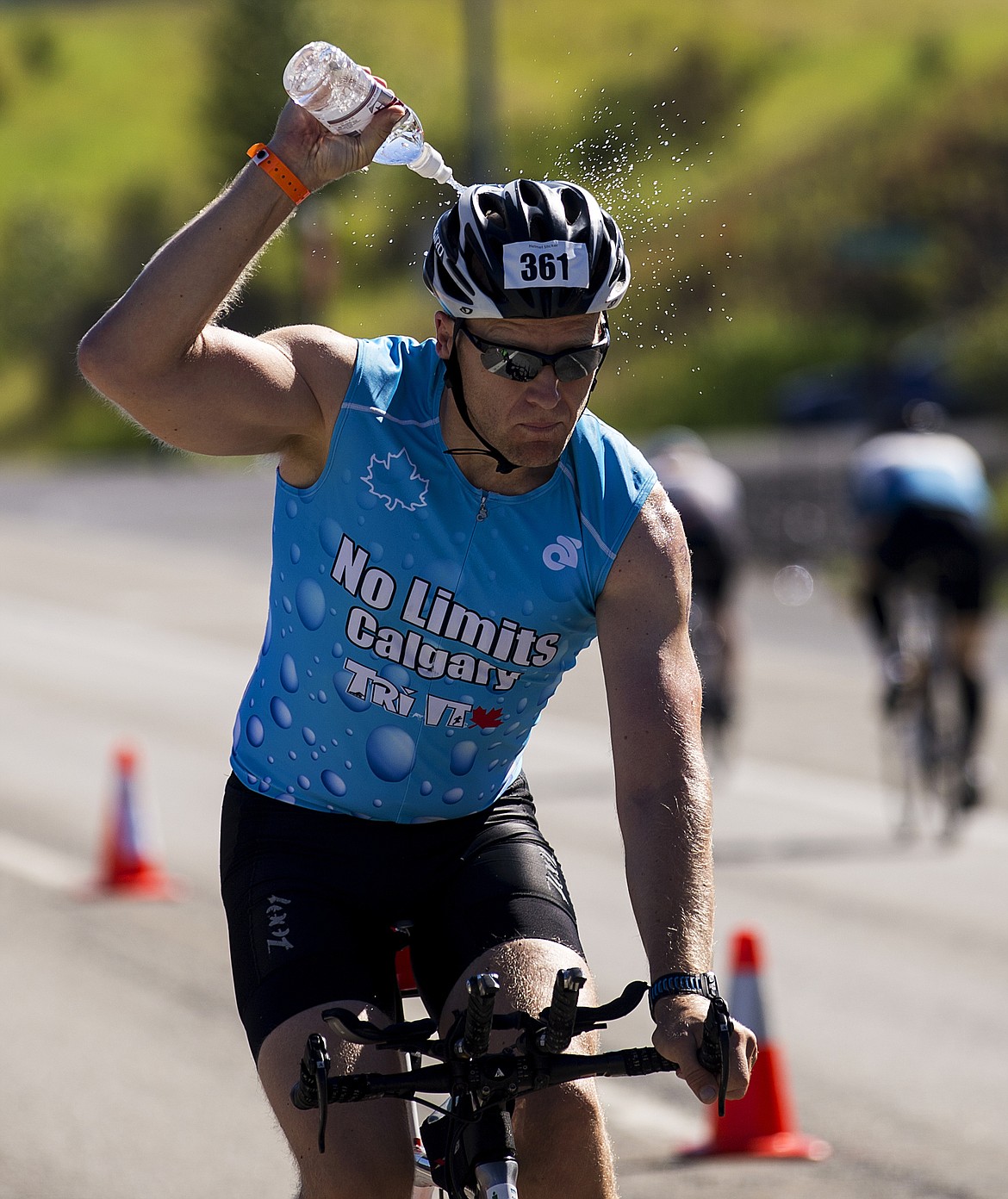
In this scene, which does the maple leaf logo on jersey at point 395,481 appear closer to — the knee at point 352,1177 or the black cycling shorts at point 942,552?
the knee at point 352,1177

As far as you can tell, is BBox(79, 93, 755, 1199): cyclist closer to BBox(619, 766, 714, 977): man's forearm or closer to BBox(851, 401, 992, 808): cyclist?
BBox(619, 766, 714, 977): man's forearm

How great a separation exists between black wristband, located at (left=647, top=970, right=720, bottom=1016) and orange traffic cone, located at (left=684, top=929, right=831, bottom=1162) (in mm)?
2924

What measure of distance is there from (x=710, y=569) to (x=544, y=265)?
9.40m

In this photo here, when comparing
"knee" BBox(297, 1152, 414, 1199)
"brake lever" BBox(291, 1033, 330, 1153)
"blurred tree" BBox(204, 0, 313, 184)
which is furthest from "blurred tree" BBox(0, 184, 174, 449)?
"brake lever" BBox(291, 1033, 330, 1153)

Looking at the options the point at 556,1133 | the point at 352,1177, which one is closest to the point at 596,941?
the point at 556,1133

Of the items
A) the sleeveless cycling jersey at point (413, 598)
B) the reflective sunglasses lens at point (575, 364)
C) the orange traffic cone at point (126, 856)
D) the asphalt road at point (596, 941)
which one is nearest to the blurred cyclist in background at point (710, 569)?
the asphalt road at point (596, 941)

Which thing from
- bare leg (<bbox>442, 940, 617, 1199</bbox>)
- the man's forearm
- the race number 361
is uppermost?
the race number 361

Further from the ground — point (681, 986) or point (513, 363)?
point (513, 363)

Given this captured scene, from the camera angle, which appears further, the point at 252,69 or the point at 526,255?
the point at 252,69

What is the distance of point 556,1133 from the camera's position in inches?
133

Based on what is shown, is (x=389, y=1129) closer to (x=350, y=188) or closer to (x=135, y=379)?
(x=135, y=379)

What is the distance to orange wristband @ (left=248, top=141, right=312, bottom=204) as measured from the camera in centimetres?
343

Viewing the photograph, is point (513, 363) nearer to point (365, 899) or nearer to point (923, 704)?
point (365, 899)

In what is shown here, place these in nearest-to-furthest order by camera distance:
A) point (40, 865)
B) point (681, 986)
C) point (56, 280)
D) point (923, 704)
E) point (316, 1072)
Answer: point (316, 1072) < point (681, 986) < point (40, 865) < point (923, 704) < point (56, 280)
